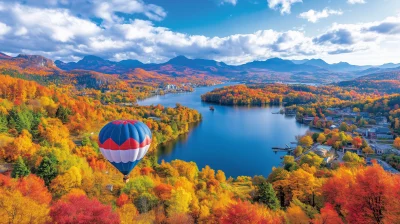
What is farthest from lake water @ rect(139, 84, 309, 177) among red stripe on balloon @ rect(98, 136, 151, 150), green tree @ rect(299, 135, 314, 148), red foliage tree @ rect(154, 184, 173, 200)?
red stripe on balloon @ rect(98, 136, 151, 150)

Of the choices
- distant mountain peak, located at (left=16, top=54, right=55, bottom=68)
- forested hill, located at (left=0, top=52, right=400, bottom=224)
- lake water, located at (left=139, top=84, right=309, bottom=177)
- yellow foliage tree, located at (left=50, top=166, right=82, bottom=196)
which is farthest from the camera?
distant mountain peak, located at (left=16, top=54, right=55, bottom=68)

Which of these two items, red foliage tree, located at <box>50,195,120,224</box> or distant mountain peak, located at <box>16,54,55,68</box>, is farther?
distant mountain peak, located at <box>16,54,55,68</box>

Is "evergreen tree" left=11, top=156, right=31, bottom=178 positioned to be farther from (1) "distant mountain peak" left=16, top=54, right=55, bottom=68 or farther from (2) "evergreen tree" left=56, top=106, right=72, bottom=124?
(1) "distant mountain peak" left=16, top=54, right=55, bottom=68

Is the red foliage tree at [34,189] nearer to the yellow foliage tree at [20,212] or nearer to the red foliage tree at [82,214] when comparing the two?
the yellow foliage tree at [20,212]

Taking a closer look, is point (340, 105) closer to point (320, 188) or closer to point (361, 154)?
point (361, 154)

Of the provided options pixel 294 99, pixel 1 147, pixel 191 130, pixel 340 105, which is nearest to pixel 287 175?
pixel 1 147

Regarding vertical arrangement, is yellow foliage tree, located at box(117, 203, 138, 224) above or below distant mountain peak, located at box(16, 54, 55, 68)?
below

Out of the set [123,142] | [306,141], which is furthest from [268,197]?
[306,141]
